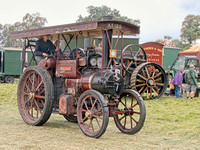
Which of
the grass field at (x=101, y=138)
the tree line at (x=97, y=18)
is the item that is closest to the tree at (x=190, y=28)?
the tree line at (x=97, y=18)

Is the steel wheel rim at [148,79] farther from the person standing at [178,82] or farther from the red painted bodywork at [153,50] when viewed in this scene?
the red painted bodywork at [153,50]

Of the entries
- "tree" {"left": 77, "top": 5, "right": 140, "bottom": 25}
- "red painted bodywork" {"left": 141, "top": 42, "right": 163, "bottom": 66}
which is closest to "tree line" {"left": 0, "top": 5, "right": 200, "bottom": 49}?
"tree" {"left": 77, "top": 5, "right": 140, "bottom": 25}

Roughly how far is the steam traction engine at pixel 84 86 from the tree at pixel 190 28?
41743mm

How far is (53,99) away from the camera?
583cm

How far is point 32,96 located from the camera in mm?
6211

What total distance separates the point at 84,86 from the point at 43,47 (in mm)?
1521

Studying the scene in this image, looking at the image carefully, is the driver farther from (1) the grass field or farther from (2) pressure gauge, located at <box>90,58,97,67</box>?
(1) the grass field

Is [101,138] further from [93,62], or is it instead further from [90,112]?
[93,62]

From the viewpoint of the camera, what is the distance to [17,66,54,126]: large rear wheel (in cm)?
577

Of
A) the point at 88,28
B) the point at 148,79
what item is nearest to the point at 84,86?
the point at 88,28

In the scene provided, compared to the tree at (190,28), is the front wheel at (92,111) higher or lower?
lower

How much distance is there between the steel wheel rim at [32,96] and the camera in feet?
20.2

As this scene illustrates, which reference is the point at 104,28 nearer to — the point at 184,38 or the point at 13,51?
the point at 13,51

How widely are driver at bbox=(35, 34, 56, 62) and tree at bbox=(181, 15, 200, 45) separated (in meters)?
41.3
